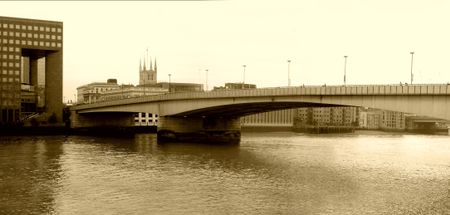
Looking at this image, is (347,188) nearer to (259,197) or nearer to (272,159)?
(259,197)

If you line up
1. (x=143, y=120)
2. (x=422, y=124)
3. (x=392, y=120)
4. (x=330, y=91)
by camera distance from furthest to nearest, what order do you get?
(x=392, y=120) → (x=422, y=124) → (x=143, y=120) → (x=330, y=91)

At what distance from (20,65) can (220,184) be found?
83.8 meters

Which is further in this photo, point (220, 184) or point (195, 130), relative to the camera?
point (195, 130)

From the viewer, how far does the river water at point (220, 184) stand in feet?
80.6

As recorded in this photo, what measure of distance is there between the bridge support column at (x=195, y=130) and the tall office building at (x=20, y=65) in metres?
44.3

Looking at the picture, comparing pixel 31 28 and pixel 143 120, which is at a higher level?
pixel 31 28

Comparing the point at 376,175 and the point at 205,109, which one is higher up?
the point at 205,109

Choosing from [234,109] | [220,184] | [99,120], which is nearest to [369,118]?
[99,120]

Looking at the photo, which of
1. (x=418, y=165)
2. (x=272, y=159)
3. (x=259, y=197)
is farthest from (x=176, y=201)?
(x=418, y=165)

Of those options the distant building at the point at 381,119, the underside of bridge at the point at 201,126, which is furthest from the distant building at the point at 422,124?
the underside of bridge at the point at 201,126

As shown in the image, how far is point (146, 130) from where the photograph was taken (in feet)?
332

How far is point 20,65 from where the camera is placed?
333 ft

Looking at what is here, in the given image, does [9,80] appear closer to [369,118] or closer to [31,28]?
[31,28]

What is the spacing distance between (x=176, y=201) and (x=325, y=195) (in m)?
8.69
